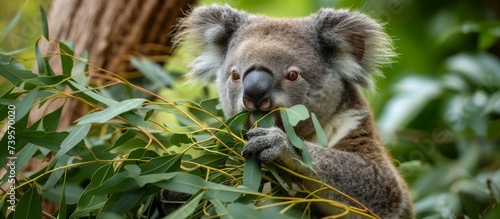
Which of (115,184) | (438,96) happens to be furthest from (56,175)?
(438,96)

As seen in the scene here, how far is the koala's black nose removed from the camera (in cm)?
283

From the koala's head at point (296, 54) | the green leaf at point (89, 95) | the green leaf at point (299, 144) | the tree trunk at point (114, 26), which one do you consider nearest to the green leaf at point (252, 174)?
the green leaf at point (299, 144)

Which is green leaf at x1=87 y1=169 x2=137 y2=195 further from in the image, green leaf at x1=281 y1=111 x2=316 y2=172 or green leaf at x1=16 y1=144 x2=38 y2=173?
green leaf at x1=281 y1=111 x2=316 y2=172

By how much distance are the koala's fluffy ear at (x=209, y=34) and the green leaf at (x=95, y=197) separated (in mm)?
1200

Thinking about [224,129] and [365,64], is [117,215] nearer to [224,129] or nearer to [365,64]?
[224,129]

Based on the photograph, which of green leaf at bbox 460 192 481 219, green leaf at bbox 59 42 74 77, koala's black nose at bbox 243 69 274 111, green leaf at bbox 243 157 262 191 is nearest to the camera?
green leaf at bbox 243 157 262 191

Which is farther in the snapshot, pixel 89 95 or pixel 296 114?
pixel 89 95

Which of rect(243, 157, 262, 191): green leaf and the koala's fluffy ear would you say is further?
the koala's fluffy ear

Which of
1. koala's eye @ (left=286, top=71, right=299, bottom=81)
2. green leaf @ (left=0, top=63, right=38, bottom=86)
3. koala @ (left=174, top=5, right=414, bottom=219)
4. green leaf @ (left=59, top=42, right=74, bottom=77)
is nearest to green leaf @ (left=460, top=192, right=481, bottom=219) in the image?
koala @ (left=174, top=5, right=414, bottom=219)

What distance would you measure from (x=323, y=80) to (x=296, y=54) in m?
0.19

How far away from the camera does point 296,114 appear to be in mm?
2475

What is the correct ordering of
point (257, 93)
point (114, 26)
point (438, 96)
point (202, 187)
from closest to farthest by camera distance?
point (202, 187), point (257, 93), point (114, 26), point (438, 96)

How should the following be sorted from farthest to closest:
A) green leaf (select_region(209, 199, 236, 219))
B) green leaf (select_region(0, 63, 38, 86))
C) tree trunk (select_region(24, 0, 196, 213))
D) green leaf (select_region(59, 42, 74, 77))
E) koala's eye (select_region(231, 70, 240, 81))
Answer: tree trunk (select_region(24, 0, 196, 213)) < koala's eye (select_region(231, 70, 240, 81)) < green leaf (select_region(59, 42, 74, 77)) < green leaf (select_region(0, 63, 38, 86)) < green leaf (select_region(209, 199, 236, 219))

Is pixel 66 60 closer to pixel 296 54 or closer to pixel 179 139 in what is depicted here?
pixel 179 139
